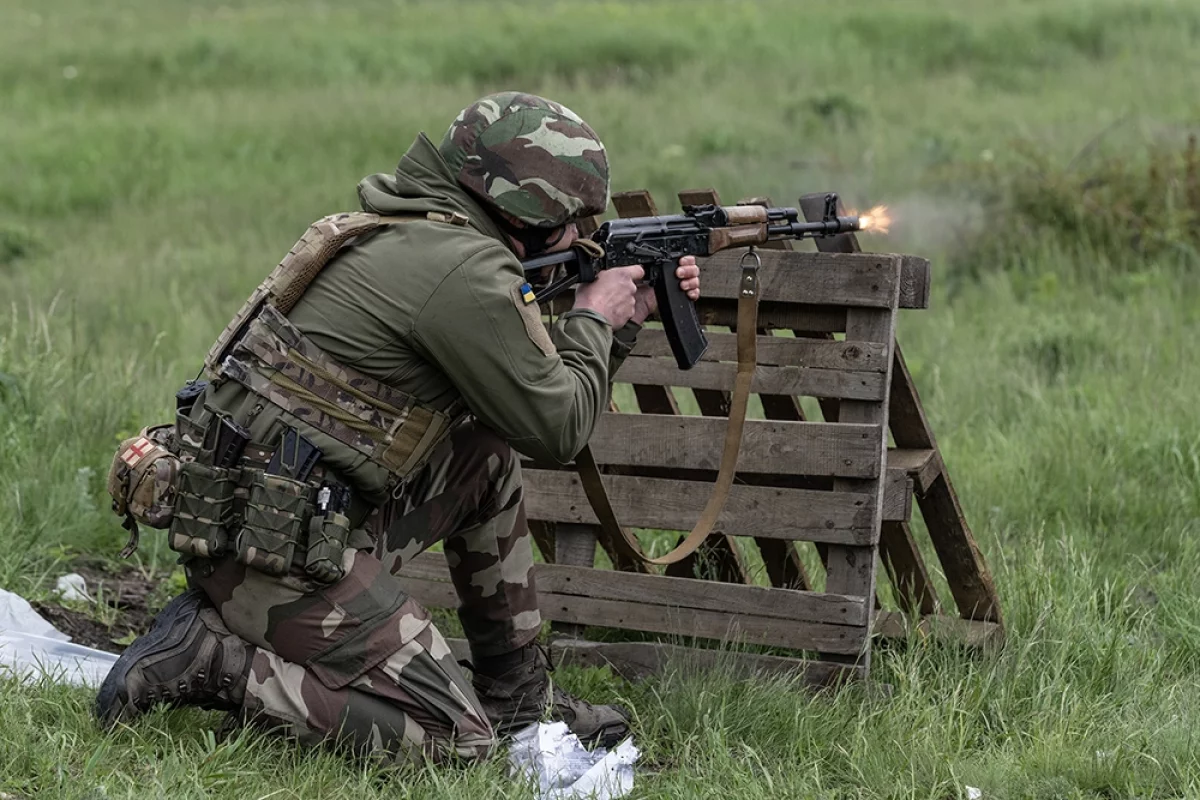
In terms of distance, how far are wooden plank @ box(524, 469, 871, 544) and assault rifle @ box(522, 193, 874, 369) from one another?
51 centimetres

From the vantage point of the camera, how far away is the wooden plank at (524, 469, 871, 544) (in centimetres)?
429

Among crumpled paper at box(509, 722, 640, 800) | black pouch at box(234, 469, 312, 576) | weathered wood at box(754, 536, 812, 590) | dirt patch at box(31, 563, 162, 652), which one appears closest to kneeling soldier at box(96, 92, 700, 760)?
black pouch at box(234, 469, 312, 576)

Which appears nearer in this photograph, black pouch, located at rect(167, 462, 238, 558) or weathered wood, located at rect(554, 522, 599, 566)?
black pouch, located at rect(167, 462, 238, 558)

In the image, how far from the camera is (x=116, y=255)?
985cm

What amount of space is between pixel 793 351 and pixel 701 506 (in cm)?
56

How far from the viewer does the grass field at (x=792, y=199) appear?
3.74 metres

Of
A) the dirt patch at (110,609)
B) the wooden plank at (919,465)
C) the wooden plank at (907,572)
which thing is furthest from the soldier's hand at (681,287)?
the dirt patch at (110,609)

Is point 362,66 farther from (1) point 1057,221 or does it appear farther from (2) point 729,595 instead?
(2) point 729,595

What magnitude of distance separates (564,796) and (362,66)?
Result: 1362 centimetres

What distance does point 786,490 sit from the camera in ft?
14.4

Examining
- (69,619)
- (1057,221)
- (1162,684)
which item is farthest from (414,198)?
(1057,221)

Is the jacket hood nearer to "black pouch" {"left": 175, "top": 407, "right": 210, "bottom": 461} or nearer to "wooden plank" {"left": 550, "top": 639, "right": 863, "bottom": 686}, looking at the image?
"black pouch" {"left": 175, "top": 407, "right": 210, "bottom": 461}

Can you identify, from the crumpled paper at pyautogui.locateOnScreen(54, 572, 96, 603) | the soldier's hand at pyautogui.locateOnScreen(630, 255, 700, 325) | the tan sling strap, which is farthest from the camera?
the crumpled paper at pyautogui.locateOnScreen(54, 572, 96, 603)

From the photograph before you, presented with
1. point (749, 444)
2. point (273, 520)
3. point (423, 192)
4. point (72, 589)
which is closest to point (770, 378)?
point (749, 444)
